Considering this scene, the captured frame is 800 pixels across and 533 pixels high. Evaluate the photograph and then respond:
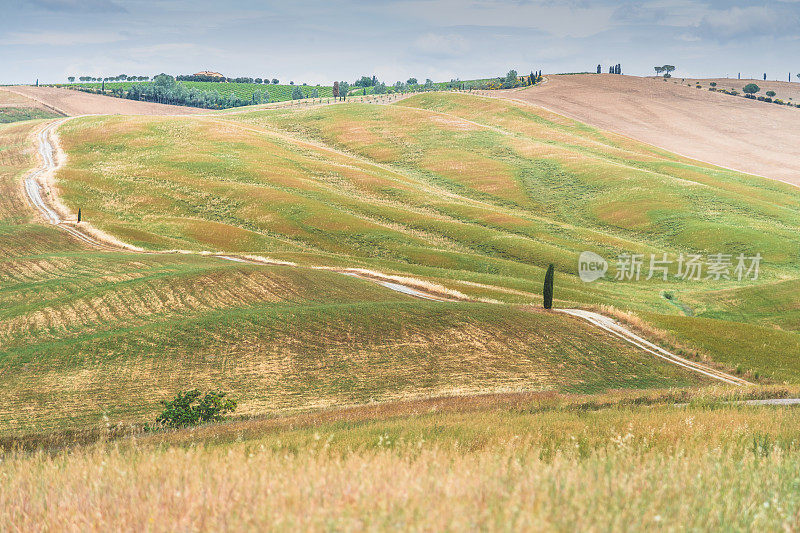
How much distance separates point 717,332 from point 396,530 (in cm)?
5347

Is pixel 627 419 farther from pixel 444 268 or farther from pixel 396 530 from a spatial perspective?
pixel 444 268

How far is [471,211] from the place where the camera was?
365 feet

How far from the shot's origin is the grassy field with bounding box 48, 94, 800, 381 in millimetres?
71750

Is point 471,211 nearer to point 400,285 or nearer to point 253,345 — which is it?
point 400,285

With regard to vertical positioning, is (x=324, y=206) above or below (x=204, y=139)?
below

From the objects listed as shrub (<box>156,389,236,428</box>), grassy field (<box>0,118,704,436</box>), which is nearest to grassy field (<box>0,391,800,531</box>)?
shrub (<box>156,389,236,428</box>)

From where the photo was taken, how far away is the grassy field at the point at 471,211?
2825 inches

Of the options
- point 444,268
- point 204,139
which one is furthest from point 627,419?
point 204,139

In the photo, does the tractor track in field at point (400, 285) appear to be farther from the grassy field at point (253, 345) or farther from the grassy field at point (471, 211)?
the grassy field at point (471, 211)

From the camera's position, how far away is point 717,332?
5109 centimetres

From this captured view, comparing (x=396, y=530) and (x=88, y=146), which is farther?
(x=88, y=146)

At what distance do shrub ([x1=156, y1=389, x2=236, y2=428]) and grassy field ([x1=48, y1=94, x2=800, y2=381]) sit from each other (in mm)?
37880

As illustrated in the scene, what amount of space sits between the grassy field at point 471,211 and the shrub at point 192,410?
37880mm

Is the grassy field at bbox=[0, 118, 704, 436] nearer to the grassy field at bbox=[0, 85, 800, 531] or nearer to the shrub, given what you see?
the grassy field at bbox=[0, 85, 800, 531]
